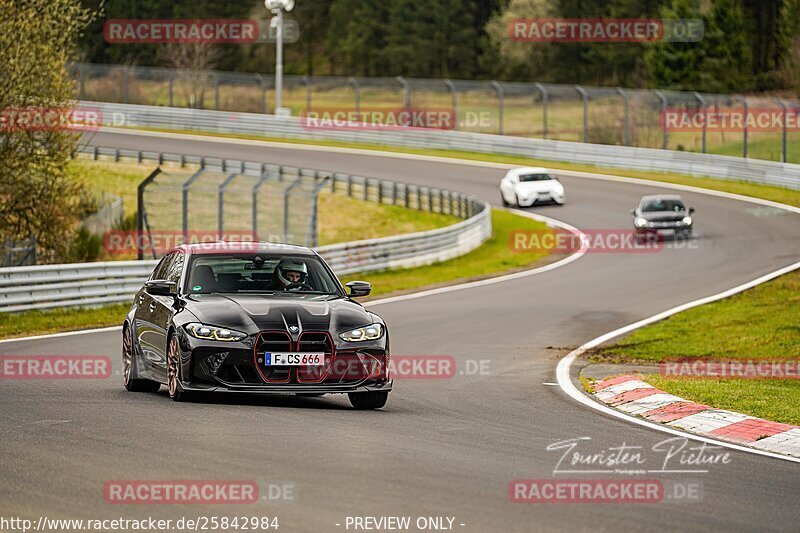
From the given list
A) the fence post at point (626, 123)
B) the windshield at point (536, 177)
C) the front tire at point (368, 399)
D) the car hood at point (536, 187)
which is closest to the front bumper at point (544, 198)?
the car hood at point (536, 187)

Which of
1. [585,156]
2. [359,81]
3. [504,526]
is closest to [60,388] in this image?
[504,526]

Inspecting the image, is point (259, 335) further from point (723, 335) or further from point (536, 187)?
point (536, 187)

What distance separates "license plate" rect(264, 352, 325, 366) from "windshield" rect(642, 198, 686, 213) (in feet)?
86.4

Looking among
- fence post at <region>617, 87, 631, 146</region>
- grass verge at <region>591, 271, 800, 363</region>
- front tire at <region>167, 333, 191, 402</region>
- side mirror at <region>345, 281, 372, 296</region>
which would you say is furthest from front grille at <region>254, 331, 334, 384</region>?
fence post at <region>617, 87, 631, 146</region>

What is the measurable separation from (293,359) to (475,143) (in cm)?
4969

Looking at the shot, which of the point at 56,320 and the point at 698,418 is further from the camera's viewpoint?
the point at 56,320

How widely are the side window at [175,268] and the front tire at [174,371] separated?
1060 millimetres

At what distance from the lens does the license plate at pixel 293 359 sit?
10867 millimetres

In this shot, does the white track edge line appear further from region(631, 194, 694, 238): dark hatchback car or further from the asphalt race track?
region(631, 194, 694, 238): dark hatchback car

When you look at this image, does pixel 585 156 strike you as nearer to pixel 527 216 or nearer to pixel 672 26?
pixel 527 216

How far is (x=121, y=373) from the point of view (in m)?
14.5

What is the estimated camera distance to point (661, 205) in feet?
119

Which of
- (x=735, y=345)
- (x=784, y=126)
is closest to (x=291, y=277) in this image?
(x=735, y=345)

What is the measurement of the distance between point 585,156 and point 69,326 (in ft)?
121
